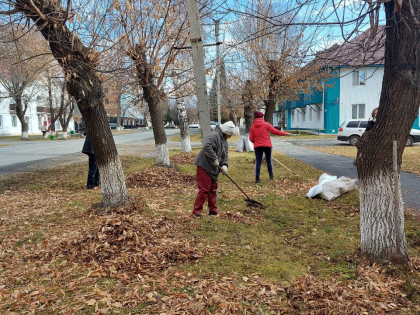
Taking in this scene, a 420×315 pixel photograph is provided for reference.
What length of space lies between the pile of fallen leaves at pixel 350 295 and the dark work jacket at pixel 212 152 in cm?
245

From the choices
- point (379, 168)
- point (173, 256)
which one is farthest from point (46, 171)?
point (379, 168)

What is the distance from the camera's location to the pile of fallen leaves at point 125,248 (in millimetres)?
3600

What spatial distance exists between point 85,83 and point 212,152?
2.33 m

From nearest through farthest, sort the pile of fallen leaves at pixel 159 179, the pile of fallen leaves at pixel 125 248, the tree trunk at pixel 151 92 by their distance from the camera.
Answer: the pile of fallen leaves at pixel 125 248 < the pile of fallen leaves at pixel 159 179 < the tree trunk at pixel 151 92

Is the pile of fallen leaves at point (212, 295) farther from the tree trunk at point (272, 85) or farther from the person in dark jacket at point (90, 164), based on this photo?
the tree trunk at point (272, 85)

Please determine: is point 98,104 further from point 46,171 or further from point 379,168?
point 46,171

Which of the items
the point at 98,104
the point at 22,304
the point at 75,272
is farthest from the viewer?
the point at 98,104

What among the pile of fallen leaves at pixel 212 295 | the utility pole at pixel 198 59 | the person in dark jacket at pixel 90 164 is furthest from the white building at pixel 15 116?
the pile of fallen leaves at pixel 212 295

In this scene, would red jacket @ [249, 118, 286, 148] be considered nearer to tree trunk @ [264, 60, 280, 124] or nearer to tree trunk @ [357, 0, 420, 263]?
tree trunk @ [264, 60, 280, 124]

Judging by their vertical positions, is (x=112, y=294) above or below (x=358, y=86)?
below

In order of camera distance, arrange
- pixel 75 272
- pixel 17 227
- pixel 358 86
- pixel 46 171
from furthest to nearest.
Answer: pixel 358 86 → pixel 46 171 → pixel 17 227 → pixel 75 272

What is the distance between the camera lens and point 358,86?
30906 mm

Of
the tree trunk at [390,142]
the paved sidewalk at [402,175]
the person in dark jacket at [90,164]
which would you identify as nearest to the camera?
the tree trunk at [390,142]

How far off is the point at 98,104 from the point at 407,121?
459 cm
